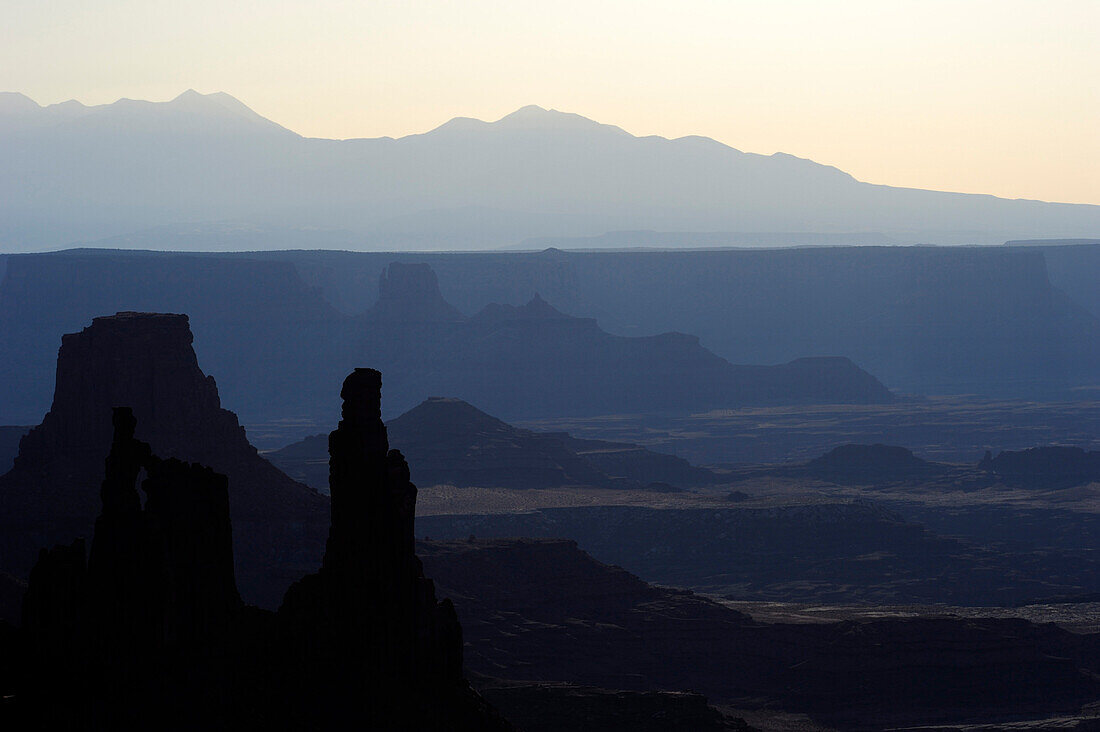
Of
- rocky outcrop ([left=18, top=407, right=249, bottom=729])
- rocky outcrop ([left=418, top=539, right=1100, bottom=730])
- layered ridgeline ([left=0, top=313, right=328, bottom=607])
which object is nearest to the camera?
rocky outcrop ([left=18, top=407, right=249, bottom=729])

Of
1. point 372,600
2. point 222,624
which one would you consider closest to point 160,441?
point 372,600

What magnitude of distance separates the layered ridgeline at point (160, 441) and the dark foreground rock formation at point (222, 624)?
46.9 meters

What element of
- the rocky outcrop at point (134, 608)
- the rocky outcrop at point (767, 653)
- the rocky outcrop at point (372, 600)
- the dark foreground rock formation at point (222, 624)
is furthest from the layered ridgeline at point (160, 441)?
the rocky outcrop at point (134, 608)

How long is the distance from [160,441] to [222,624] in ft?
192

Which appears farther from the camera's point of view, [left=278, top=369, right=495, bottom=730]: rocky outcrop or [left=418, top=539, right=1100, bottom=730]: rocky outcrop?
[left=418, top=539, right=1100, bottom=730]: rocky outcrop

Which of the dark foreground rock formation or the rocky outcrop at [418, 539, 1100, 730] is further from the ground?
the dark foreground rock formation

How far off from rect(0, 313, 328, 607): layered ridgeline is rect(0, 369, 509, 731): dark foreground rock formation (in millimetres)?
46897

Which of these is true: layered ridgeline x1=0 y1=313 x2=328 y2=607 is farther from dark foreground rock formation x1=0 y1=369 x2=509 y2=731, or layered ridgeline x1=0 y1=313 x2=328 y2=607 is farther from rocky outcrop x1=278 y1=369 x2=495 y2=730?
dark foreground rock formation x1=0 y1=369 x2=509 y2=731

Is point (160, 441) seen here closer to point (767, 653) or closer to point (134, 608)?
point (767, 653)

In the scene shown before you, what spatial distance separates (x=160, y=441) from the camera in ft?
351

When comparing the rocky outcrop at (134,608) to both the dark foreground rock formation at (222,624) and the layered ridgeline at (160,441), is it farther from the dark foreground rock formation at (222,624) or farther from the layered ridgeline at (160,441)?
the layered ridgeline at (160,441)

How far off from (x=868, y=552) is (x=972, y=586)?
1178 centimetres

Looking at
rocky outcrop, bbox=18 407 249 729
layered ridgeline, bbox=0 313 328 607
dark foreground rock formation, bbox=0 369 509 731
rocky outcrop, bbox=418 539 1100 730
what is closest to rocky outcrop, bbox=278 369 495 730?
dark foreground rock formation, bbox=0 369 509 731

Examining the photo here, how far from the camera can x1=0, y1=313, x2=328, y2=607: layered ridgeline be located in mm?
101875
